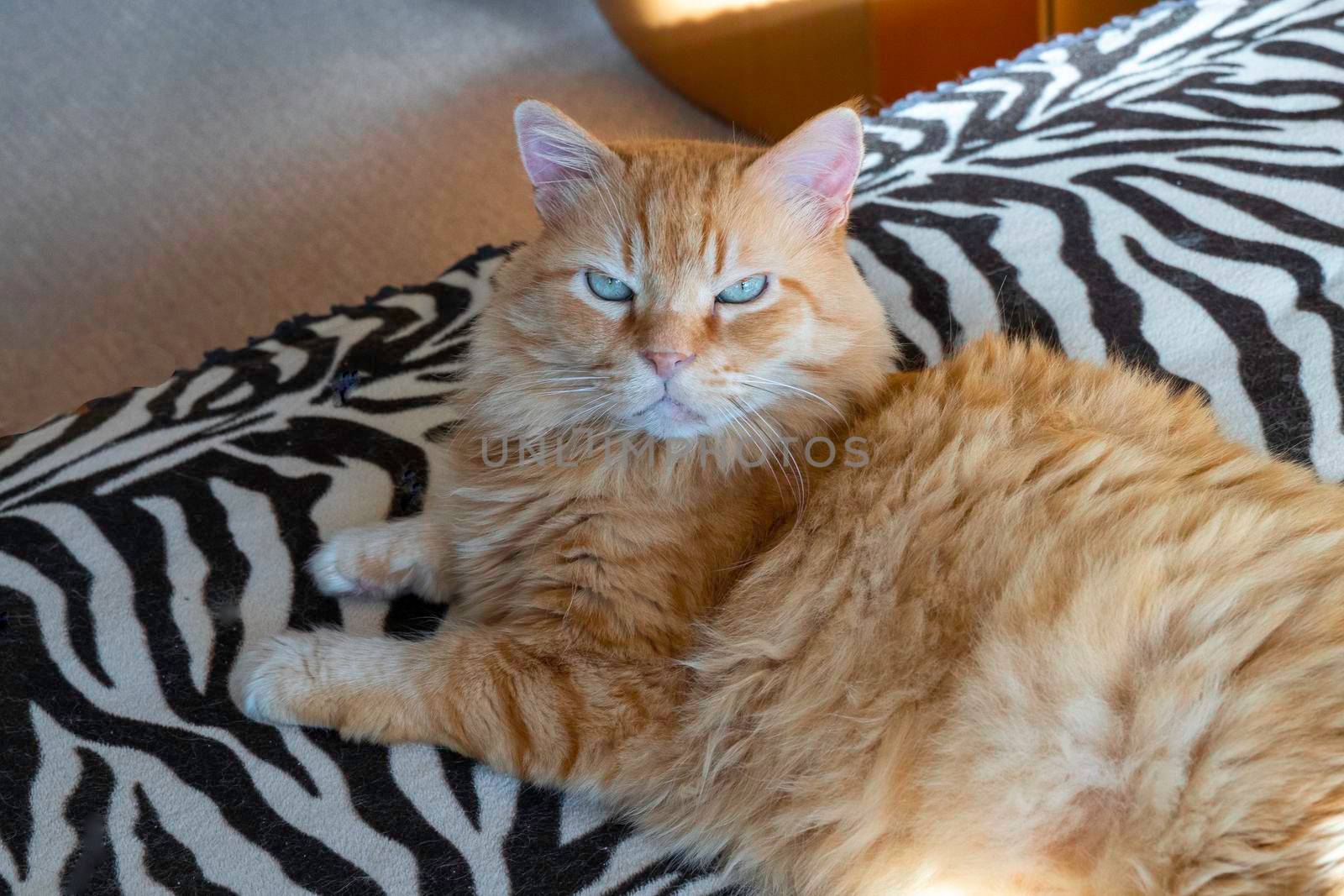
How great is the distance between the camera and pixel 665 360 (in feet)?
4.82

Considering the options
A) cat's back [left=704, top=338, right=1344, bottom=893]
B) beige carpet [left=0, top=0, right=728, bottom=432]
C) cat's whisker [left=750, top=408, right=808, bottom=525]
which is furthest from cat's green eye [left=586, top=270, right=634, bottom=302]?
beige carpet [left=0, top=0, right=728, bottom=432]

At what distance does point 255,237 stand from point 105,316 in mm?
563

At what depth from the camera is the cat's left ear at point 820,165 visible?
1540mm

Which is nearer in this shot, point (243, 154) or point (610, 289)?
point (610, 289)

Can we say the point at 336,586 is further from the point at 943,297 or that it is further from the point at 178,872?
the point at 943,297

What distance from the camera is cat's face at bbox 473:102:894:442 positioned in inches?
60.1

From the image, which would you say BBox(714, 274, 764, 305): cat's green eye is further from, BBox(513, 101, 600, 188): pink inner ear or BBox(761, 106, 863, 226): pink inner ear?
BBox(513, 101, 600, 188): pink inner ear

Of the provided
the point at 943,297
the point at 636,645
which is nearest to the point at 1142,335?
the point at 943,297

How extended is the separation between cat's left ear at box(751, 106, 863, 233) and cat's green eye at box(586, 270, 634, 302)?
0.27 metres

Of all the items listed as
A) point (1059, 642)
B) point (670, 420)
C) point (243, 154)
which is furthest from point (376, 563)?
point (243, 154)

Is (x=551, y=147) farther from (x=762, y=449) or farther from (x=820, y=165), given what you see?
(x=762, y=449)

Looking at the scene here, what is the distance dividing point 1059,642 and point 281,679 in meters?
1.10

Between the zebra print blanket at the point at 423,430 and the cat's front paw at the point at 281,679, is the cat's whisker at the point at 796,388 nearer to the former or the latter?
the zebra print blanket at the point at 423,430

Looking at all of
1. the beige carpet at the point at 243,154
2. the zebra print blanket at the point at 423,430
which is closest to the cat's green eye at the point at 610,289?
the zebra print blanket at the point at 423,430
